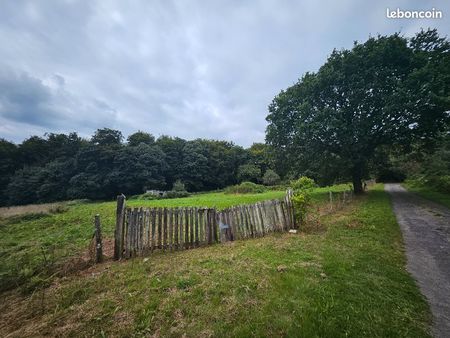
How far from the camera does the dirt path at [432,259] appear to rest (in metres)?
3.79

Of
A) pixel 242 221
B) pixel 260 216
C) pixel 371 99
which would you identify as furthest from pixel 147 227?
pixel 371 99

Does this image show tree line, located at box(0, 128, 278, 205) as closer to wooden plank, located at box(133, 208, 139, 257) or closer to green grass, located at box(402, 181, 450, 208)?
green grass, located at box(402, 181, 450, 208)

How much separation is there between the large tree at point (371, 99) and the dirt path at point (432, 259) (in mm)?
9832

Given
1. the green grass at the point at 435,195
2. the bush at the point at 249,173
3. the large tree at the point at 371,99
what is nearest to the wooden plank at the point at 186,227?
the large tree at the point at 371,99

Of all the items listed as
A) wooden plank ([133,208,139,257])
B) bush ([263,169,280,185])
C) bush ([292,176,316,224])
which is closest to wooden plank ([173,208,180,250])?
wooden plank ([133,208,139,257])

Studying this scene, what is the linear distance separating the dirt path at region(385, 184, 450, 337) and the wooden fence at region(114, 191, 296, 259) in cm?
385

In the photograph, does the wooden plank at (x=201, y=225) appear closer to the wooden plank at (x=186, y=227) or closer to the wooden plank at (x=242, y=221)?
the wooden plank at (x=186, y=227)

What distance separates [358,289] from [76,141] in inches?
2802

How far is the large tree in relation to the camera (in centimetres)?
1725

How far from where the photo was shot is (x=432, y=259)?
6.07 m

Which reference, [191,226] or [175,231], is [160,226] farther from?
[191,226]

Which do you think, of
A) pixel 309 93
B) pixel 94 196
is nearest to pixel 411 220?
pixel 309 93

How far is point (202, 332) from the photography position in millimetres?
3227

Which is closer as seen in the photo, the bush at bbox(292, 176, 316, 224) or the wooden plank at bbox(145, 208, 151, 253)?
the wooden plank at bbox(145, 208, 151, 253)
